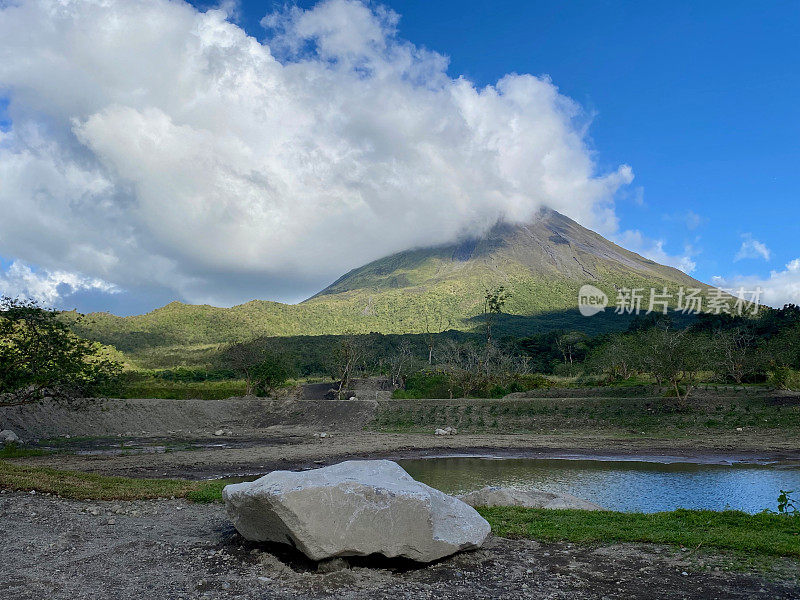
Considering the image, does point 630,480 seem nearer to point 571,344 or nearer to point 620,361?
point 620,361

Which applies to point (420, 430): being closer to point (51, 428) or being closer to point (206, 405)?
point (206, 405)

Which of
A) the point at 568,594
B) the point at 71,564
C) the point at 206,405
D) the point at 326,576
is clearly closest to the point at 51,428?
the point at 206,405

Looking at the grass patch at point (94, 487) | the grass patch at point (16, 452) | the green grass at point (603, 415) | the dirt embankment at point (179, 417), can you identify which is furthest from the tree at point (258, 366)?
the grass patch at point (94, 487)

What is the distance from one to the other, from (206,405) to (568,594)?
44.0 m

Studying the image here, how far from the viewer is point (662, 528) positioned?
32.9 feet

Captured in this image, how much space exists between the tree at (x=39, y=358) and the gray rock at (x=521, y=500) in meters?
18.5

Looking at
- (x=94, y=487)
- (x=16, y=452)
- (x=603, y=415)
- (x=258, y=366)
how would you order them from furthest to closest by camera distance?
(x=258, y=366) < (x=603, y=415) < (x=16, y=452) < (x=94, y=487)

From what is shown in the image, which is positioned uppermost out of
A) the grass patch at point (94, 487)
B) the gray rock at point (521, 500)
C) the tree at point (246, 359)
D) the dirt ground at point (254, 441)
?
the tree at point (246, 359)

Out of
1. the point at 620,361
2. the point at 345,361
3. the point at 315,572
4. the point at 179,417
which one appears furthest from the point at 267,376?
the point at 315,572

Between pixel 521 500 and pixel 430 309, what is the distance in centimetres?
13604

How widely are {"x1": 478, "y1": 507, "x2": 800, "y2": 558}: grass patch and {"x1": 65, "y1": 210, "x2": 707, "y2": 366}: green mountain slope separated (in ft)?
321

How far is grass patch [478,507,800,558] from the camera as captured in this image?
8672mm

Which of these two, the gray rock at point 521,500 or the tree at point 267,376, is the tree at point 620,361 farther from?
the gray rock at point 521,500

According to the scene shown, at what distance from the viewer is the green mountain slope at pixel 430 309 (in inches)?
4537
